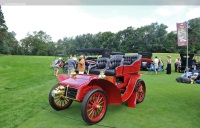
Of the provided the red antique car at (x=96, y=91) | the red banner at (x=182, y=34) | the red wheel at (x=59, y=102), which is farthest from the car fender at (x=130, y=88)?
the red banner at (x=182, y=34)

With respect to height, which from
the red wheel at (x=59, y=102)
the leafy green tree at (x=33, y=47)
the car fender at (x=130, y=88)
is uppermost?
the leafy green tree at (x=33, y=47)

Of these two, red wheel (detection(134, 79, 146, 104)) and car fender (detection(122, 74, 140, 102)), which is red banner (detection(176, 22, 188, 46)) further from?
car fender (detection(122, 74, 140, 102))

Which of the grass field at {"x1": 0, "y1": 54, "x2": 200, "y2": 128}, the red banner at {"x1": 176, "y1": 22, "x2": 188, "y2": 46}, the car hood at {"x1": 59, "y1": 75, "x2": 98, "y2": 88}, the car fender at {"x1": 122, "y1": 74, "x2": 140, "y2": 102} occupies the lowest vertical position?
the grass field at {"x1": 0, "y1": 54, "x2": 200, "y2": 128}

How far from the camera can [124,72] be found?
4785mm

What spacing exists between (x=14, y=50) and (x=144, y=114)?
5967 centimetres

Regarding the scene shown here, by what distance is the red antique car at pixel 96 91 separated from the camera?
366 cm

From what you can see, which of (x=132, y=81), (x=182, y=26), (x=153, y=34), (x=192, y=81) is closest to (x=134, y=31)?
(x=153, y=34)

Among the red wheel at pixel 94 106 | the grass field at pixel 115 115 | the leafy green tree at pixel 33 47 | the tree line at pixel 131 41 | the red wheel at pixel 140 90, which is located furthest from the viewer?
the leafy green tree at pixel 33 47

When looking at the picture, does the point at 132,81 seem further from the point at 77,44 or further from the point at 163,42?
the point at 77,44

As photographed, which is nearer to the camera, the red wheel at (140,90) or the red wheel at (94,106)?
the red wheel at (94,106)

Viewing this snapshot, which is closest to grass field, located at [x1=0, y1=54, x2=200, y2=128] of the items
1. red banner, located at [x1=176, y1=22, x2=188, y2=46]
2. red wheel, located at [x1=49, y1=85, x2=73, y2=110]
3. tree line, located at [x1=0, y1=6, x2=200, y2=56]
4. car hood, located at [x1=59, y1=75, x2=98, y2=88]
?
red wheel, located at [x1=49, y1=85, x2=73, y2=110]

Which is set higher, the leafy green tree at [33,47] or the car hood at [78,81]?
the leafy green tree at [33,47]

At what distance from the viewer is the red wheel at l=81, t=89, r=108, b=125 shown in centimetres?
344

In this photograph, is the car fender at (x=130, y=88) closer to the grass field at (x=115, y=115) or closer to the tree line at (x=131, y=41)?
the grass field at (x=115, y=115)
